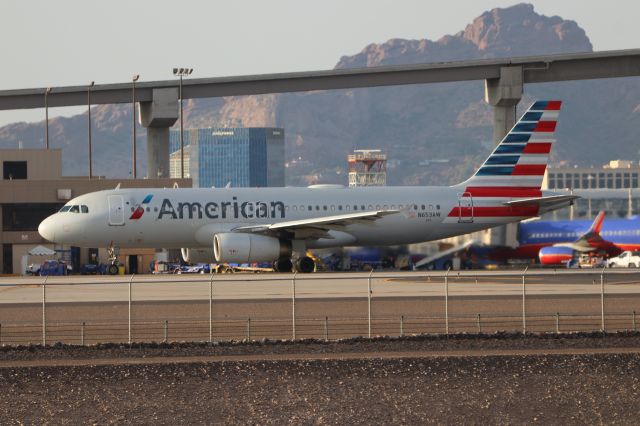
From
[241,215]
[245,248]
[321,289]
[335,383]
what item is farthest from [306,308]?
[241,215]

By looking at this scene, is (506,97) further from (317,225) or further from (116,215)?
(116,215)

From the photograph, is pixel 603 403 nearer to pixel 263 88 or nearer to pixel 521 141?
pixel 521 141

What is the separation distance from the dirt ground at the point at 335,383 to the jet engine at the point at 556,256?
1908 inches

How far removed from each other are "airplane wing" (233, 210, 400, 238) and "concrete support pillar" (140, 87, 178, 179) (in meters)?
30.8

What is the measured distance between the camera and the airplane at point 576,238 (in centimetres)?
8225

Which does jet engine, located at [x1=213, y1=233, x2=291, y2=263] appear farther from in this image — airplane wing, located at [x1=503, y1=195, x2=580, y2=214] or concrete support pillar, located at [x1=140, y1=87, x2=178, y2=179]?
concrete support pillar, located at [x1=140, y1=87, x2=178, y2=179]

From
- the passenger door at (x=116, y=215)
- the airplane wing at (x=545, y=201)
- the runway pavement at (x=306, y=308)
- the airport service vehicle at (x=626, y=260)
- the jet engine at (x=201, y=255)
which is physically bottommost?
the airport service vehicle at (x=626, y=260)

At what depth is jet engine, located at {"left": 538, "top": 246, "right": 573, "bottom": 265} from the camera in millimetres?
81750

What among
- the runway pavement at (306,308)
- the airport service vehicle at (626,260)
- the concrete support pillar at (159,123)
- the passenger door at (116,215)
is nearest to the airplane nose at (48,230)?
the passenger door at (116,215)

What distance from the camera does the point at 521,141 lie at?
63906mm

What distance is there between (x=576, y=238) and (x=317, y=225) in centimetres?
3385

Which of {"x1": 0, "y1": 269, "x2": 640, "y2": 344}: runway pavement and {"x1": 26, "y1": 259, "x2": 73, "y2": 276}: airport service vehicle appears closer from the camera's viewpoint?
{"x1": 0, "y1": 269, "x2": 640, "y2": 344}: runway pavement

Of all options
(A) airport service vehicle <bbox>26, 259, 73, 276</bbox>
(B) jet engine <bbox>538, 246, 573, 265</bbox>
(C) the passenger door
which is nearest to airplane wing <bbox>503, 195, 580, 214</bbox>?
(C) the passenger door

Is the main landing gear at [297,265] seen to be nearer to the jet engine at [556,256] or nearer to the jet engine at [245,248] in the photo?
the jet engine at [245,248]
